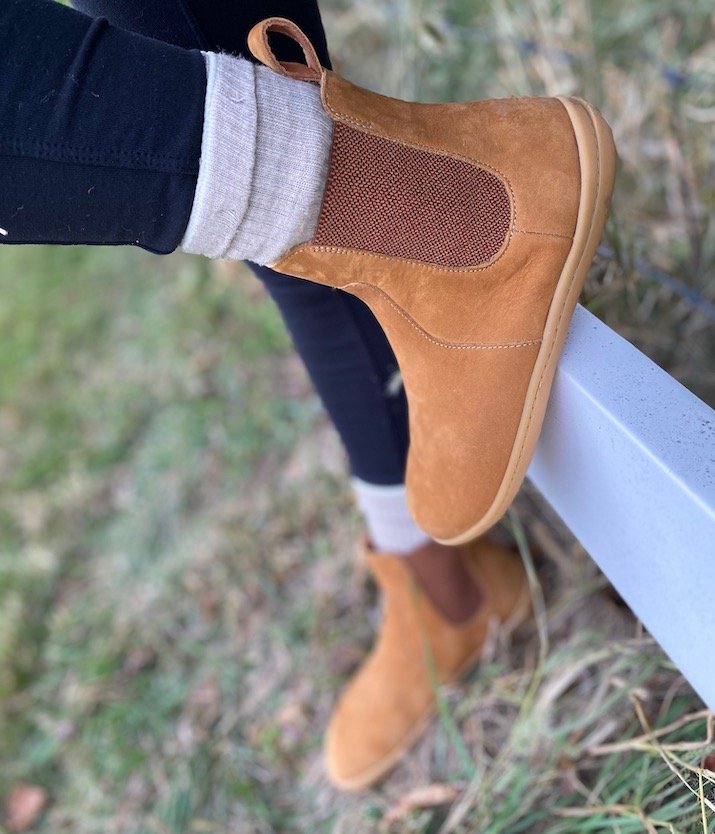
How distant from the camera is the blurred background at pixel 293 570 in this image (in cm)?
102

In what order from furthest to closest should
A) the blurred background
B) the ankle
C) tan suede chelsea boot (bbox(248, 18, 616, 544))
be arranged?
the ankle < the blurred background < tan suede chelsea boot (bbox(248, 18, 616, 544))

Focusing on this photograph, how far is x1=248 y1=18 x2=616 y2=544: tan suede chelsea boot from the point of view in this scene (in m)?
0.69

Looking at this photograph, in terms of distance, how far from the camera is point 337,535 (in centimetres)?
157

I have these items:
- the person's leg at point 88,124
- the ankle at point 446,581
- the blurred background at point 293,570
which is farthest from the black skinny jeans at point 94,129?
the ankle at point 446,581

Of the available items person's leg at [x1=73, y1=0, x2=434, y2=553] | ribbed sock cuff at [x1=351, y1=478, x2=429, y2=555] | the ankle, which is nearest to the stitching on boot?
person's leg at [x1=73, y1=0, x2=434, y2=553]

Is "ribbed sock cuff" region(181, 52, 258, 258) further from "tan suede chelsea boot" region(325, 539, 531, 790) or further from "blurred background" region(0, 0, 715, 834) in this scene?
"tan suede chelsea boot" region(325, 539, 531, 790)

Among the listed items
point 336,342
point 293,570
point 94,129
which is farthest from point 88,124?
point 293,570

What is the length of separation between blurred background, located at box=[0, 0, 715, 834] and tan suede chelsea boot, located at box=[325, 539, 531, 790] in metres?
0.04

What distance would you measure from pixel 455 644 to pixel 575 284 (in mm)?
722

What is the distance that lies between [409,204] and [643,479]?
321 millimetres

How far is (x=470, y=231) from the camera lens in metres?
Result: 0.73

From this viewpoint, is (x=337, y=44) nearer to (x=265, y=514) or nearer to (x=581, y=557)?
(x=265, y=514)

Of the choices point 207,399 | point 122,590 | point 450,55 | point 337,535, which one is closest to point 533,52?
point 450,55

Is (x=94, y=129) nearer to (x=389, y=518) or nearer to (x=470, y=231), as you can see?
(x=470, y=231)
